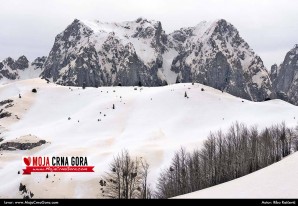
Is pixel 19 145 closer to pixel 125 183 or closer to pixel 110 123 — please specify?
pixel 110 123

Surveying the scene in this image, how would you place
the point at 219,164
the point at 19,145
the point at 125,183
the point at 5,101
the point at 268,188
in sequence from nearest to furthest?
the point at 268,188 < the point at 219,164 < the point at 125,183 < the point at 19,145 < the point at 5,101

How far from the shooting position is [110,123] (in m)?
138

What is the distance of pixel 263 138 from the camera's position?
304 feet

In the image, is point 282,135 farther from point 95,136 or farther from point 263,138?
point 95,136

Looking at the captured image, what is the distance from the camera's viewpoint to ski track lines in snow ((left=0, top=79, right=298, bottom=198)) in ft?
302

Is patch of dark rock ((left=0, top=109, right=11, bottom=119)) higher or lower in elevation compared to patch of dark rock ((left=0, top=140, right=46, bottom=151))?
higher

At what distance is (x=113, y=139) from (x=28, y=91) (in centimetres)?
7428

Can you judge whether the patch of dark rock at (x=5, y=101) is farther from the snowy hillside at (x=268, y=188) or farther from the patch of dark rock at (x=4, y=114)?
the snowy hillside at (x=268, y=188)

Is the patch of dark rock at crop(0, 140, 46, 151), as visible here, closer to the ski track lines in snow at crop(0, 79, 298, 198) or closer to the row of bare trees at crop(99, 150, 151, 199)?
the ski track lines in snow at crop(0, 79, 298, 198)

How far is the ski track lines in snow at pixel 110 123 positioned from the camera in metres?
92.2

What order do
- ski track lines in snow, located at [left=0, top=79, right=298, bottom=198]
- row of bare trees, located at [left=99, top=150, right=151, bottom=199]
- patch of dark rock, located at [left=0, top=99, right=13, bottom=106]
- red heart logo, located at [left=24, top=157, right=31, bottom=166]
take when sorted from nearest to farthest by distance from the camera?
row of bare trees, located at [left=99, top=150, right=151, bottom=199]
ski track lines in snow, located at [left=0, top=79, right=298, bottom=198]
red heart logo, located at [left=24, top=157, right=31, bottom=166]
patch of dark rock, located at [left=0, top=99, right=13, bottom=106]

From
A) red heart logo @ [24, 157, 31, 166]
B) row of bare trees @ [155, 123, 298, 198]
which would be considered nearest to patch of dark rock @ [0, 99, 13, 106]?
red heart logo @ [24, 157, 31, 166]

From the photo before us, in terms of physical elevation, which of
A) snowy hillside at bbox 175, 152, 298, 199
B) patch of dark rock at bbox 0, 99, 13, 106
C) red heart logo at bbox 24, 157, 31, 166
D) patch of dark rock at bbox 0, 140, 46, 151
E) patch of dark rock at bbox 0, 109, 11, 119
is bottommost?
snowy hillside at bbox 175, 152, 298, 199

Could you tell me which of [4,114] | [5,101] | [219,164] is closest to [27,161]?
[219,164]
